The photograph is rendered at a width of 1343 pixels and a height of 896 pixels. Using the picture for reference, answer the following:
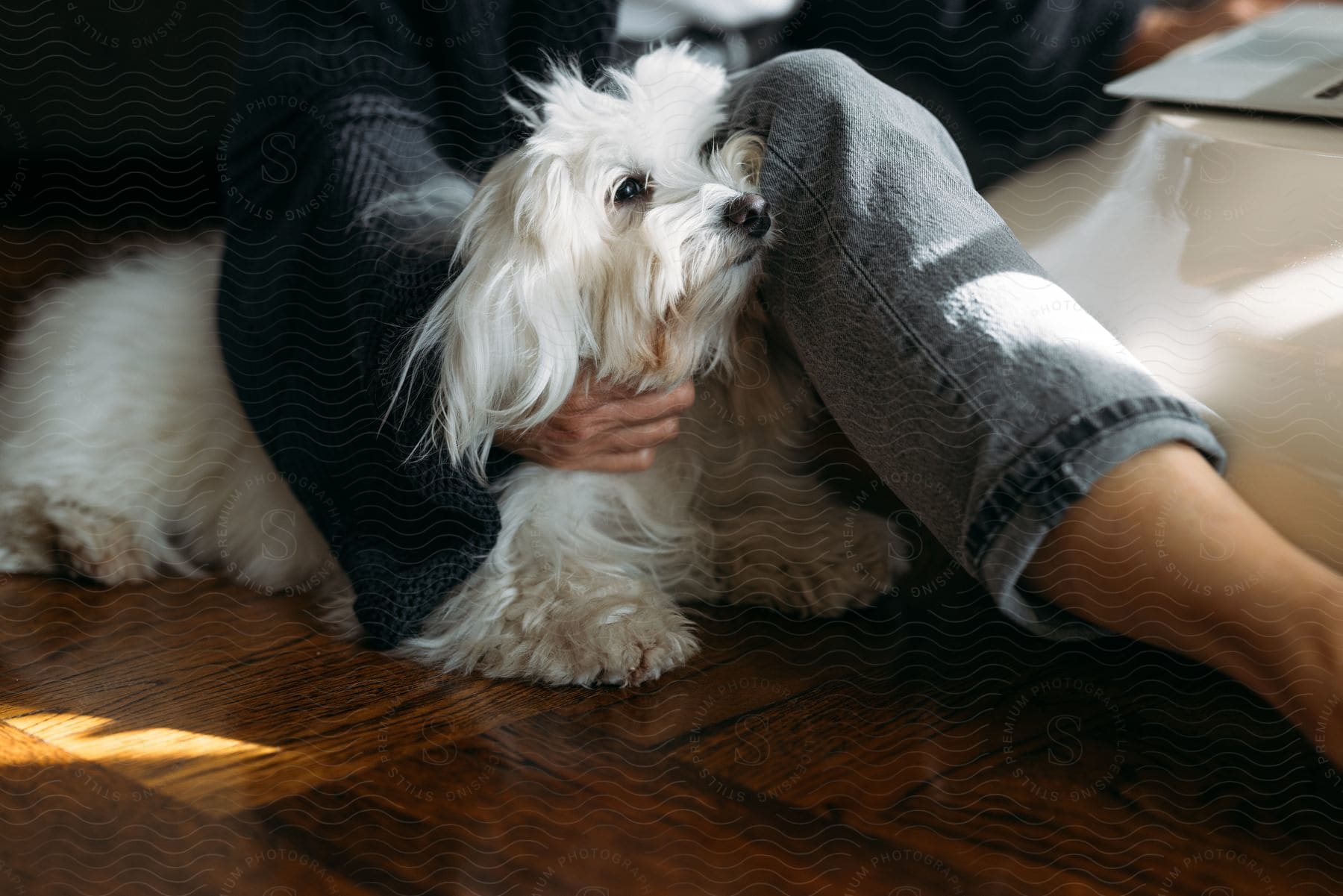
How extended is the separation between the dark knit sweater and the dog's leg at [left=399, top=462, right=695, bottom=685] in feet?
0.12

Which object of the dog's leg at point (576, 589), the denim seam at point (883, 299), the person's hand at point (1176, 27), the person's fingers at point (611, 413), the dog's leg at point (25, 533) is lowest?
the dog's leg at point (25, 533)

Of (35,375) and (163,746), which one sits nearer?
(163,746)

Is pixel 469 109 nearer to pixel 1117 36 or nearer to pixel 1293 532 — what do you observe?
pixel 1117 36

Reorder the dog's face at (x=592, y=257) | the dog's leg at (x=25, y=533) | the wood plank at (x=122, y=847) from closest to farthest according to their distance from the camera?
the wood plank at (x=122, y=847)
the dog's face at (x=592, y=257)
the dog's leg at (x=25, y=533)

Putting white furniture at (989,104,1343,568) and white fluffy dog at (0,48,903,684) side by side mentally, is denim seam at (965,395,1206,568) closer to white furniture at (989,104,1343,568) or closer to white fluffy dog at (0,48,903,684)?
white furniture at (989,104,1343,568)

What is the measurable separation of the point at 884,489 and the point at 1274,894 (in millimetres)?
465

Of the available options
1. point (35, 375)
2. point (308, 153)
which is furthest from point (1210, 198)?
point (35, 375)

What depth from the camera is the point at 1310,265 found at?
2.48ft

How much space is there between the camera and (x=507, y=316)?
83 cm

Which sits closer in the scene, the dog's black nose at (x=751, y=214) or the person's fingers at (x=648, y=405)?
the dog's black nose at (x=751, y=214)

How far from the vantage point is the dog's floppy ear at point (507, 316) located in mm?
826

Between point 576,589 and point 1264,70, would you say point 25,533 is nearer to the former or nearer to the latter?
point 576,589

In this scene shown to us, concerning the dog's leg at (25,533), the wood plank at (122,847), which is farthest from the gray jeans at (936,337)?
the dog's leg at (25,533)

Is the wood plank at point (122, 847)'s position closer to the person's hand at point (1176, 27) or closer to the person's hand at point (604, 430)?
the person's hand at point (604, 430)
